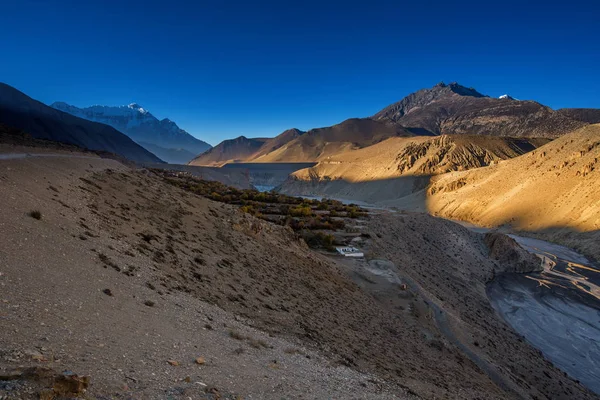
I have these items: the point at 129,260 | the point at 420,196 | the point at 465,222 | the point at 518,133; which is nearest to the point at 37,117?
the point at 420,196

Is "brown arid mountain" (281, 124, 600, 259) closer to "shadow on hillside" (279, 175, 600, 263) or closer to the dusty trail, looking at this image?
"shadow on hillside" (279, 175, 600, 263)

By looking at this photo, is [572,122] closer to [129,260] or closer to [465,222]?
[465,222]

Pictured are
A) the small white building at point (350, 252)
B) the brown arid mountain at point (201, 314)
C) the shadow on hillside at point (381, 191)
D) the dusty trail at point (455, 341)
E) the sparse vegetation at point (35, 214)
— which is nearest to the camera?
the brown arid mountain at point (201, 314)

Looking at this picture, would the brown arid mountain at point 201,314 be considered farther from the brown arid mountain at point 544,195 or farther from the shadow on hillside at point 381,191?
the shadow on hillside at point 381,191

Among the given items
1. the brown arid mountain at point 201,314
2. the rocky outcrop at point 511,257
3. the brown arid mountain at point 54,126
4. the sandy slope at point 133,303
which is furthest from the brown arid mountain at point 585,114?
the sandy slope at point 133,303

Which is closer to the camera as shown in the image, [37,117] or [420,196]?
[420,196]

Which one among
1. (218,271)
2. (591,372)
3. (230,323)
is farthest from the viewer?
(591,372)

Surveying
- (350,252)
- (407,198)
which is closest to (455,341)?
(350,252)
